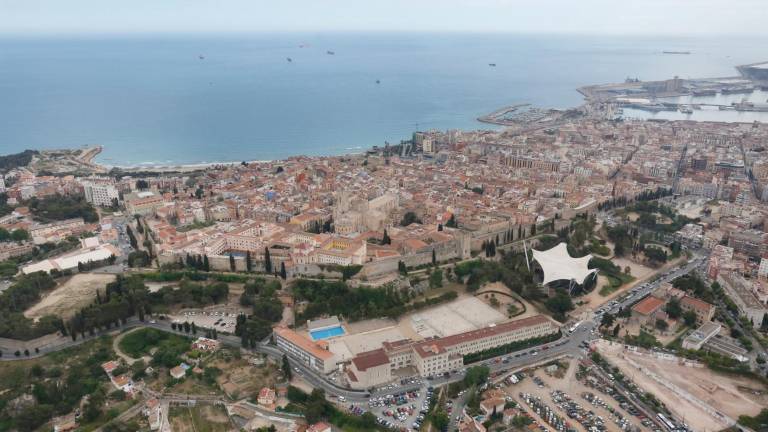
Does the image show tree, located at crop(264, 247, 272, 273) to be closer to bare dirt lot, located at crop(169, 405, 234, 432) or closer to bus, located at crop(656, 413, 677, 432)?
bare dirt lot, located at crop(169, 405, 234, 432)

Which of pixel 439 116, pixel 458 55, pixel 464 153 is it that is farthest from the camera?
pixel 458 55

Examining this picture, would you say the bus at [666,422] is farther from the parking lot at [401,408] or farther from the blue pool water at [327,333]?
the blue pool water at [327,333]

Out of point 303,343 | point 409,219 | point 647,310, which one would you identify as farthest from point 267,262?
point 647,310

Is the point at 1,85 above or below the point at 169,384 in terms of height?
above

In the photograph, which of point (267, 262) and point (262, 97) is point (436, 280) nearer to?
point (267, 262)

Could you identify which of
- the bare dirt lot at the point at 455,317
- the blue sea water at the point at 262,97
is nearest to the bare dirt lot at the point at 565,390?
the bare dirt lot at the point at 455,317

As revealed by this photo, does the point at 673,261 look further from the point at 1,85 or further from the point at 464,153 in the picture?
the point at 1,85

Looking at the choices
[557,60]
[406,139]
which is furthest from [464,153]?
[557,60]
